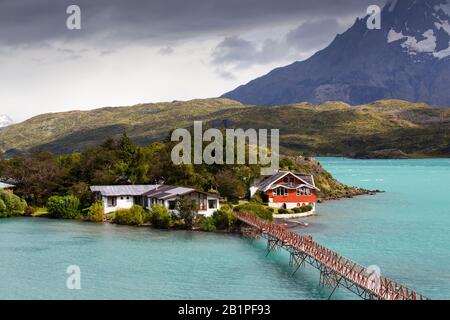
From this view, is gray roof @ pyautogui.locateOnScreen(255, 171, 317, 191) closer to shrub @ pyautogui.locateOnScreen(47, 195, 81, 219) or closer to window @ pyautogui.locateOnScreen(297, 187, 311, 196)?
window @ pyautogui.locateOnScreen(297, 187, 311, 196)

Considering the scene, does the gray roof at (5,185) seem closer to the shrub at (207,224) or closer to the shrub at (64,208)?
the shrub at (64,208)

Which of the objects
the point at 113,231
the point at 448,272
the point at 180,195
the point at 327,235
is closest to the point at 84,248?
the point at 113,231

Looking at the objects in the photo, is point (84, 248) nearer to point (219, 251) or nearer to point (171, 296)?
point (219, 251)

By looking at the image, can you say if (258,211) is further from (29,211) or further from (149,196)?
(29,211)

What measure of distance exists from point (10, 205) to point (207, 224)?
31.5 meters

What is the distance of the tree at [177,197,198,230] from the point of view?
68.2m

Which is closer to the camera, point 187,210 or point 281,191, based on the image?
point 187,210

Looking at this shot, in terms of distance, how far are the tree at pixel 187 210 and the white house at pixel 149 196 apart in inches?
56.4

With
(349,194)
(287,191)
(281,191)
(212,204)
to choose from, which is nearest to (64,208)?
(212,204)

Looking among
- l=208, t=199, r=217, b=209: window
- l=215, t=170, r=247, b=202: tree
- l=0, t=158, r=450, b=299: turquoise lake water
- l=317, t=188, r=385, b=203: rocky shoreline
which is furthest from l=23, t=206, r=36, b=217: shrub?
l=317, t=188, r=385, b=203: rocky shoreline

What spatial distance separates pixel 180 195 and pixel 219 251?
658 inches

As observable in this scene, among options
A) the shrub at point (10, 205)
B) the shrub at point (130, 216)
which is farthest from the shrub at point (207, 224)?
the shrub at point (10, 205)

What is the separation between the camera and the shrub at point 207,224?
219 feet

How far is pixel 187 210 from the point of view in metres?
68.4
